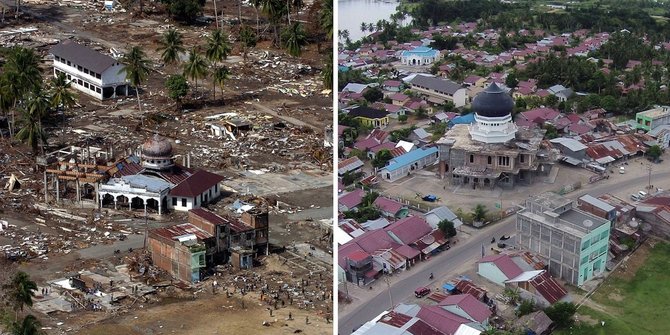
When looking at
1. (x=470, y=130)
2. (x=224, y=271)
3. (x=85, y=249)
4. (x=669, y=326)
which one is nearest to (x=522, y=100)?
(x=470, y=130)

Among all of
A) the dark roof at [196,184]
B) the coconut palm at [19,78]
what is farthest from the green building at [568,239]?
the coconut palm at [19,78]

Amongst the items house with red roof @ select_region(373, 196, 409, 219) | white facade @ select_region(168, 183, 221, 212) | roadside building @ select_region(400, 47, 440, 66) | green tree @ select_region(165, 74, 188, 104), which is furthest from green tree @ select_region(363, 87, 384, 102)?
green tree @ select_region(165, 74, 188, 104)

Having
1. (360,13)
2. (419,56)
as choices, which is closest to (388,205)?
(360,13)

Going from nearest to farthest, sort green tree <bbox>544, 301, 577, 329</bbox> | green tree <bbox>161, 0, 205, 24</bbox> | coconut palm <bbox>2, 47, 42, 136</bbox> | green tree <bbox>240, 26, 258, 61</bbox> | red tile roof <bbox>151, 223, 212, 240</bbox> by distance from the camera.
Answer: green tree <bbox>544, 301, 577, 329</bbox> → red tile roof <bbox>151, 223, 212, 240</bbox> → coconut palm <bbox>2, 47, 42, 136</bbox> → green tree <bbox>240, 26, 258, 61</bbox> → green tree <bbox>161, 0, 205, 24</bbox>

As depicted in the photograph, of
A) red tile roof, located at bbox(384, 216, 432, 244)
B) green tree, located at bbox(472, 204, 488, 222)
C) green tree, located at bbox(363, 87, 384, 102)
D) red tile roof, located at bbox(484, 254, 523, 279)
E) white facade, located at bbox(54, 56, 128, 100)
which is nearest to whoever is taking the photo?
red tile roof, located at bbox(484, 254, 523, 279)

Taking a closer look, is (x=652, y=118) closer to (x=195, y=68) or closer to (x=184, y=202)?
(x=184, y=202)

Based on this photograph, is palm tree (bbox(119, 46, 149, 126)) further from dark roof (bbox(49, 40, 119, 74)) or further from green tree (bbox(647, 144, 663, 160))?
green tree (bbox(647, 144, 663, 160))
